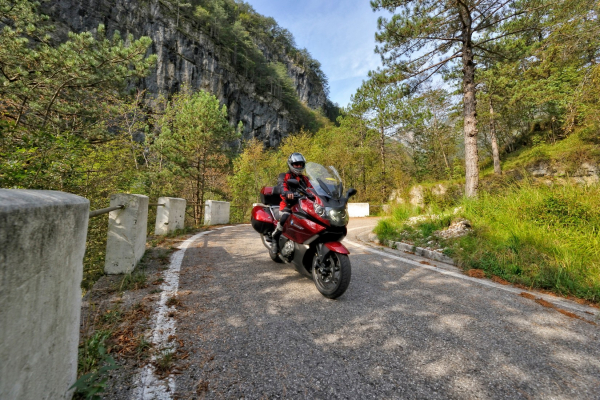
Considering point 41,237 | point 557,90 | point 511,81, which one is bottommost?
point 41,237

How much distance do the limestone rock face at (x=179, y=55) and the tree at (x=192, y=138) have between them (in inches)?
523

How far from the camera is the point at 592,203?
4699 millimetres

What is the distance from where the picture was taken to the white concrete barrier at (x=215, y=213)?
1073 centimetres

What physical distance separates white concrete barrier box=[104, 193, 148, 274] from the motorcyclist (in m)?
1.97

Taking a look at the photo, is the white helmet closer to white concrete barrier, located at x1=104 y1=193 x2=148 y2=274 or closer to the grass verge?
white concrete barrier, located at x1=104 y1=193 x2=148 y2=274

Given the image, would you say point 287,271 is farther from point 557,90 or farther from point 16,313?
point 557,90

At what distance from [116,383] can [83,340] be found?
59 cm

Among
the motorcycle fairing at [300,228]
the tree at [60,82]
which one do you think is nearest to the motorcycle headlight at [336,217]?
the motorcycle fairing at [300,228]

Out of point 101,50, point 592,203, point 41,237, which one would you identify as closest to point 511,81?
point 592,203

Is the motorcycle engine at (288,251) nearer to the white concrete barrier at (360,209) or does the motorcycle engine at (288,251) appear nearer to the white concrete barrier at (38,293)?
the white concrete barrier at (38,293)

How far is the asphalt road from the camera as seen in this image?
1.58 m

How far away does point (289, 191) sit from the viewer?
3.58m

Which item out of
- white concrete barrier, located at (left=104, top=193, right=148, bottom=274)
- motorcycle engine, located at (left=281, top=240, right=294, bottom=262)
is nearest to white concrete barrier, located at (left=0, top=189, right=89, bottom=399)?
white concrete barrier, located at (left=104, top=193, right=148, bottom=274)

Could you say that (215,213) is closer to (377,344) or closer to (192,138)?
(192,138)
